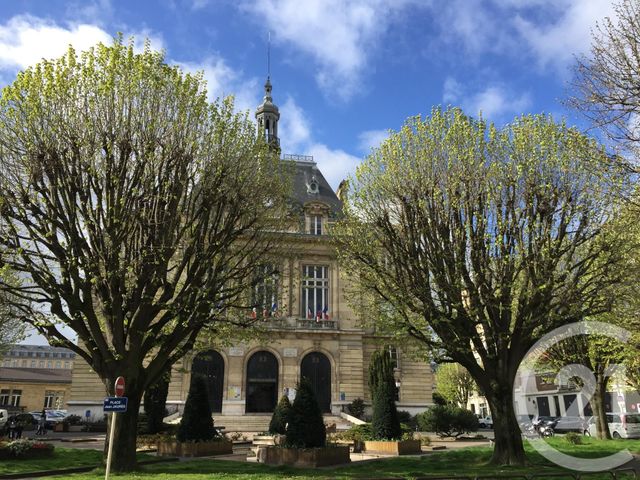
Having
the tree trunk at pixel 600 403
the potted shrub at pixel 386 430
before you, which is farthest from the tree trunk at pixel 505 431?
the tree trunk at pixel 600 403

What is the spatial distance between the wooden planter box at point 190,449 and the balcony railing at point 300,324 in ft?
71.1

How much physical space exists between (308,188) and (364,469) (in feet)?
115

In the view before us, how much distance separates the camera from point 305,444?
717 inches

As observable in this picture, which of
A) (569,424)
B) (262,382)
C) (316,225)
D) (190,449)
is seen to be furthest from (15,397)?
(569,424)

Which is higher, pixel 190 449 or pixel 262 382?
pixel 262 382

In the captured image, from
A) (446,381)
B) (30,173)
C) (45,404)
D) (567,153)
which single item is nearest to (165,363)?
(30,173)

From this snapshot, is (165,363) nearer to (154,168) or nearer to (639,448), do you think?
(154,168)

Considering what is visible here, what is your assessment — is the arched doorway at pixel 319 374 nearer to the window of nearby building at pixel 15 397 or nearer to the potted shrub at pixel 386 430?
the potted shrub at pixel 386 430

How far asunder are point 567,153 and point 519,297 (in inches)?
190

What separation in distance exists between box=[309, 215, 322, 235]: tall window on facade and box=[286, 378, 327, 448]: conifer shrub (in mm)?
27770

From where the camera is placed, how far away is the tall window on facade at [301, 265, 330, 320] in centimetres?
4491

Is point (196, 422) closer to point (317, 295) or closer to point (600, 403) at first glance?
point (600, 403)

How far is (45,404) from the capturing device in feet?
310

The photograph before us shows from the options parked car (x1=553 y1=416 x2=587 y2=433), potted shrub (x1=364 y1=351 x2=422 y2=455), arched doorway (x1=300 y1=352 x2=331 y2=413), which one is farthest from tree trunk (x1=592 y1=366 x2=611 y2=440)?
arched doorway (x1=300 y1=352 x2=331 y2=413)
